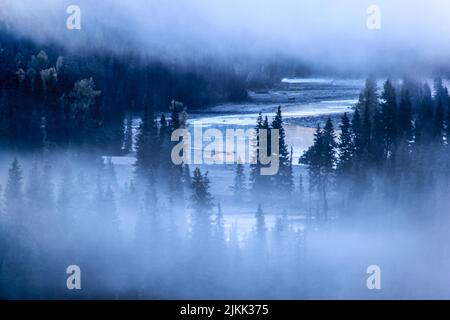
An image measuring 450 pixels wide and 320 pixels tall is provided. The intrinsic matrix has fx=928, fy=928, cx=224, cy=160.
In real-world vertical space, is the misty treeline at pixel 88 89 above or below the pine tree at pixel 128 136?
above

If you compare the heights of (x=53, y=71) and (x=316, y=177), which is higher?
(x=53, y=71)

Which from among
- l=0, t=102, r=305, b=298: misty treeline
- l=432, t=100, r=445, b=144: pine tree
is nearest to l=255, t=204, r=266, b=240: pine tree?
l=0, t=102, r=305, b=298: misty treeline

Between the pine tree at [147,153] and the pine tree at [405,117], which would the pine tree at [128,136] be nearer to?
the pine tree at [147,153]

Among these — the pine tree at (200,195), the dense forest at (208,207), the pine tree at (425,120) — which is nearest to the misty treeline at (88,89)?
the dense forest at (208,207)

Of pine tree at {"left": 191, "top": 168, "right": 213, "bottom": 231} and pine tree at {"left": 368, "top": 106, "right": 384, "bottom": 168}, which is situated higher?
pine tree at {"left": 368, "top": 106, "right": 384, "bottom": 168}

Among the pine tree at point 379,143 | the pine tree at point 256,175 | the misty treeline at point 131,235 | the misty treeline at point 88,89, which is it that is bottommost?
the misty treeline at point 131,235

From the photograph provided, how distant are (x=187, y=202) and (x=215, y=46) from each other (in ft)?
2.69

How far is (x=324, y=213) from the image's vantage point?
4.74m

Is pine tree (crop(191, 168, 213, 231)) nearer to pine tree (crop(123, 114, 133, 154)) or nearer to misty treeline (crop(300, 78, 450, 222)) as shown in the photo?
pine tree (crop(123, 114, 133, 154))

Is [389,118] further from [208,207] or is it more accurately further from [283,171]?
[208,207]

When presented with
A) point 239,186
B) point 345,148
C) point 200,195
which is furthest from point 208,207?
point 345,148
